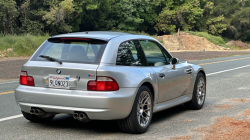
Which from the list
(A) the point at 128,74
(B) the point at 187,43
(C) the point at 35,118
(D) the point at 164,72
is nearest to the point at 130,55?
(A) the point at 128,74

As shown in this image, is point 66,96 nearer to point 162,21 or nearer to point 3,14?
point 3,14

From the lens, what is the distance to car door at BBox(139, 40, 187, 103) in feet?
22.6

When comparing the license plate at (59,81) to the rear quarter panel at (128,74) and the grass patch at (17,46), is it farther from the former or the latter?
the grass patch at (17,46)

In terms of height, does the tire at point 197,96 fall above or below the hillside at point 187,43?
above

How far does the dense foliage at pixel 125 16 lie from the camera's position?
152 feet

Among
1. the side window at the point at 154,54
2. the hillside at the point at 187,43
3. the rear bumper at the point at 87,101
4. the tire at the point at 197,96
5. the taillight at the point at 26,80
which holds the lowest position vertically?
the hillside at the point at 187,43

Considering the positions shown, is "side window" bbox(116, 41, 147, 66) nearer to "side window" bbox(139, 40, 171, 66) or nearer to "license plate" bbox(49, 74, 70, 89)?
"side window" bbox(139, 40, 171, 66)

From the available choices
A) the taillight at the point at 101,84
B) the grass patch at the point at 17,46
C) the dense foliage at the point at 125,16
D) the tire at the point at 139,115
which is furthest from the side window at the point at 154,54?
the dense foliage at the point at 125,16

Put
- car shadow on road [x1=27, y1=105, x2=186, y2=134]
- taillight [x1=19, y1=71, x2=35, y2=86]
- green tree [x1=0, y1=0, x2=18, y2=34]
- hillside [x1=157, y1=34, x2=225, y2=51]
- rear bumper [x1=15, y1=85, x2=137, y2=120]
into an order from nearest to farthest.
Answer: rear bumper [x1=15, y1=85, x2=137, y2=120] → taillight [x1=19, y1=71, x2=35, y2=86] → car shadow on road [x1=27, y1=105, x2=186, y2=134] → green tree [x1=0, y1=0, x2=18, y2=34] → hillside [x1=157, y1=34, x2=225, y2=51]

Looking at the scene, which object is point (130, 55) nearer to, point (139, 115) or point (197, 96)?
point (139, 115)

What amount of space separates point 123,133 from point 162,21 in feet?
216

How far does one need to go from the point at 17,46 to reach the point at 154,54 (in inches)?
966

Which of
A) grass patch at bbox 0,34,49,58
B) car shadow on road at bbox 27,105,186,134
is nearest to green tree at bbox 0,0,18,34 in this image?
grass patch at bbox 0,34,49,58

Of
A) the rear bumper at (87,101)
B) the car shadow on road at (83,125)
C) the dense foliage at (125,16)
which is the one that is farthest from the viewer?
the dense foliage at (125,16)
